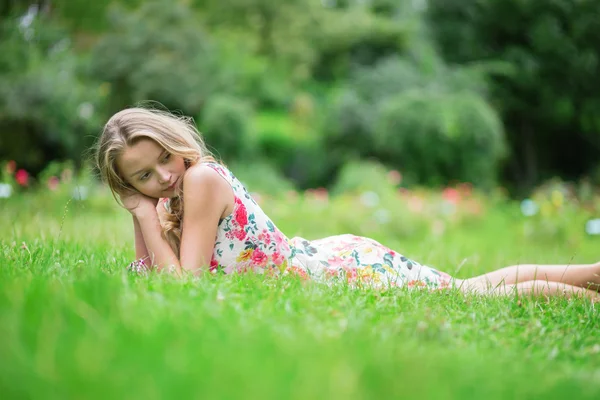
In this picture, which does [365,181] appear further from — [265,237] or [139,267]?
[139,267]

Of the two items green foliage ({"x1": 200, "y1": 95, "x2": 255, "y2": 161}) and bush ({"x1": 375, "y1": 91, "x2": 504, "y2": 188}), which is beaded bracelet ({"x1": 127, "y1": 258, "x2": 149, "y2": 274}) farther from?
bush ({"x1": 375, "y1": 91, "x2": 504, "y2": 188})

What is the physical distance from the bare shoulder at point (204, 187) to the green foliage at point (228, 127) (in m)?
9.90

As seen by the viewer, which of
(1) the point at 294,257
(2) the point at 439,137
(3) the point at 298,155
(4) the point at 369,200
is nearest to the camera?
(1) the point at 294,257

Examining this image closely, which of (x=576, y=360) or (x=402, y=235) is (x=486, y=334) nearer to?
(x=576, y=360)

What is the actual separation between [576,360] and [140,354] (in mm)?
1407

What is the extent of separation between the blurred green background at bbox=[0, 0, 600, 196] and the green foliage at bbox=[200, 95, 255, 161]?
1.4 inches

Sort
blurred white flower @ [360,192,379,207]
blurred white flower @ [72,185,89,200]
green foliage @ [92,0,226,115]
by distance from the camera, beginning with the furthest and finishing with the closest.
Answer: green foliage @ [92,0,226,115]
blurred white flower @ [360,192,379,207]
blurred white flower @ [72,185,89,200]

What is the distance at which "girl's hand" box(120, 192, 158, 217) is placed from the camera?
9.25 feet

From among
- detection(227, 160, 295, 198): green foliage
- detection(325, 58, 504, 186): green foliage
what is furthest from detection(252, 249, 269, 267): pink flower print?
detection(325, 58, 504, 186): green foliage

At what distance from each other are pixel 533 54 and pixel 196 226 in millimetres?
16230

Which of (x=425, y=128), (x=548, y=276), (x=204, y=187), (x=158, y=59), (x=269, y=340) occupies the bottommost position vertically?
(x=269, y=340)

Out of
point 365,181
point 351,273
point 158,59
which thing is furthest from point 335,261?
point 158,59

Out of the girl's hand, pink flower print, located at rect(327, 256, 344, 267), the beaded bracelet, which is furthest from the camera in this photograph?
pink flower print, located at rect(327, 256, 344, 267)

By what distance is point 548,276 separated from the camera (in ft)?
10.2
